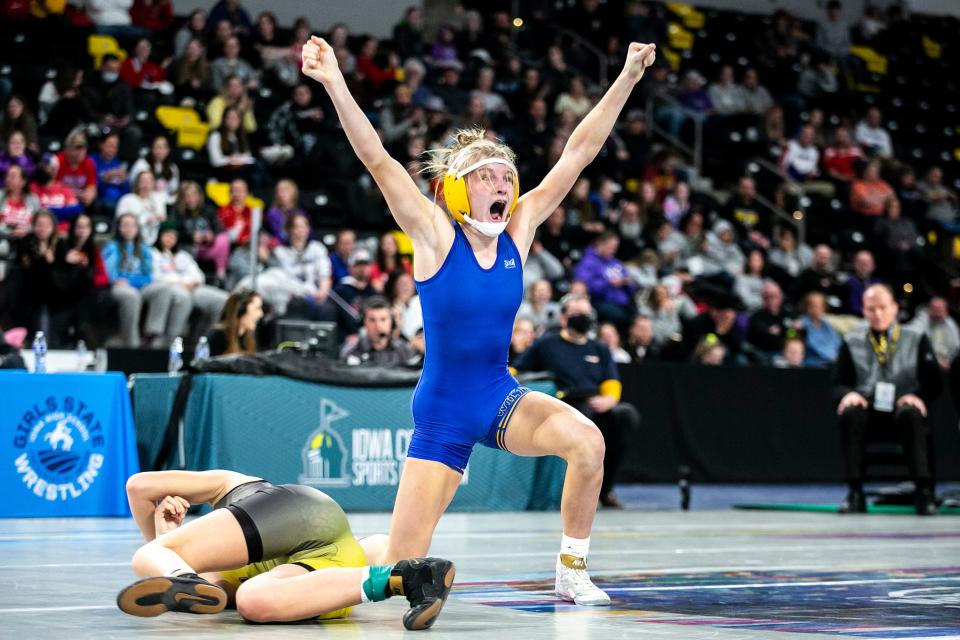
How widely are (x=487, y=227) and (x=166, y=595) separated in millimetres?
1762

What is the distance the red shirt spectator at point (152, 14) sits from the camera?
52.6 feet

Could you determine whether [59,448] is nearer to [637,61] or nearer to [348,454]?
[348,454]

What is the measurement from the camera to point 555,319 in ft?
44.7

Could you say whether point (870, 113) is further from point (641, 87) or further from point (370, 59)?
point (370, 59)

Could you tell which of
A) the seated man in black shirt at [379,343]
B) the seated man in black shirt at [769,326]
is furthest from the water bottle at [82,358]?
the seated man in black shirt at [769,326]

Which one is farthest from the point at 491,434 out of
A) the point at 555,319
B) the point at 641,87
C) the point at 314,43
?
the point at 641,87

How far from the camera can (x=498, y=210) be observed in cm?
500

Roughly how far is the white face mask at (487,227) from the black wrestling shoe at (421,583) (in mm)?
1335

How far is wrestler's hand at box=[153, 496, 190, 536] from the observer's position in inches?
178

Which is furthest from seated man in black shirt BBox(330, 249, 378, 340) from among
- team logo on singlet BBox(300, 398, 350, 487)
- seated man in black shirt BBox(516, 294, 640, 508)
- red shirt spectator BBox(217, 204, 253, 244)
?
team logo on singlet BBox(300, 398, 350, 487)

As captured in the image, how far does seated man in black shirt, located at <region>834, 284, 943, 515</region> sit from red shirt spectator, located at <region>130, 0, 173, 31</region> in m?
9.10

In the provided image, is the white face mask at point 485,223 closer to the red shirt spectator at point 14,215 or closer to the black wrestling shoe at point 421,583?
the black wrestling shoe at point 421,583

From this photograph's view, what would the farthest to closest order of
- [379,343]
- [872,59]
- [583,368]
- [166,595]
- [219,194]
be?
1. [872,59]
2. [219,194]
3. [583,368]
4. [379,343]
5. [166,595]

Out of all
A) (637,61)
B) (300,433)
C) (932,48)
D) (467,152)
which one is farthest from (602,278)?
(932,48)
